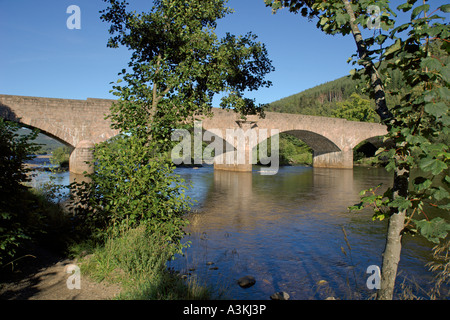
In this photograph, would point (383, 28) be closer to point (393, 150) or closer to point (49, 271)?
point (393, 150)

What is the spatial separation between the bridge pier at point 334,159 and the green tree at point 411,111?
4460 centimetres

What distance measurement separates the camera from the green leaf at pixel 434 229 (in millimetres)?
2592

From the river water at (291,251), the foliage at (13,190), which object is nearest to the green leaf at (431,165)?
the river water at (291,251)

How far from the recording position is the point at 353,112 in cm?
6519

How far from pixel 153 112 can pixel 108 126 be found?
18866mm

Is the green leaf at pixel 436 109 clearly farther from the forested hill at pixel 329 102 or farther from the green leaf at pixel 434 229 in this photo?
the forested hill at pixel 329 102

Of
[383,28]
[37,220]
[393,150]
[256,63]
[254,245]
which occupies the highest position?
[256,63]

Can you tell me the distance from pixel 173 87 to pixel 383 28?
4664mm

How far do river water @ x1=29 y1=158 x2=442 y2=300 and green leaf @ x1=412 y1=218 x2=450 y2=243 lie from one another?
196cm

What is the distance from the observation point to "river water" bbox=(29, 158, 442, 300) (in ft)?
21.4

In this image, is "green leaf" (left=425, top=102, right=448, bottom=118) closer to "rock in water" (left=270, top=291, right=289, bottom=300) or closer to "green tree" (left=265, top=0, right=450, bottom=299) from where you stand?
"green tree" (left=265, top=0, right=450, bottom=299)

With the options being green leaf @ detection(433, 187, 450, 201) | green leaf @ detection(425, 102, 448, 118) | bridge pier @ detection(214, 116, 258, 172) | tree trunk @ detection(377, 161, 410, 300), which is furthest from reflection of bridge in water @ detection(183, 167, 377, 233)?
bridge pier @ detection(214, 116, 258, 172)

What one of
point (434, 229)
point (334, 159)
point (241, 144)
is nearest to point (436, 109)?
point (434, 229)
